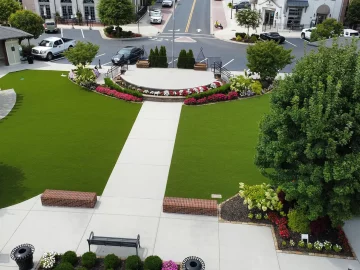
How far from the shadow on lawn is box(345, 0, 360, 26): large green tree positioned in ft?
147

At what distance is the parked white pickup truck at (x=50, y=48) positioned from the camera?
34250 millimetres

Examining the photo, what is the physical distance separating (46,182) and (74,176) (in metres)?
1.17

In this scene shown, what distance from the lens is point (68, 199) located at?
14.3 metres

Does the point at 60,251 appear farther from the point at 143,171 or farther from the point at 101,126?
the point at 101,126

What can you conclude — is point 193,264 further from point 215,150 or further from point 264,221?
point 215,150

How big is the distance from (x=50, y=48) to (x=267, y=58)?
19.8m

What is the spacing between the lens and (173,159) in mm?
17984

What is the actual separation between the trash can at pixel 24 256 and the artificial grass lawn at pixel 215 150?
5.83m

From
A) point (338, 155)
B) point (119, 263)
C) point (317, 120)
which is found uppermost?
point (317, 120)

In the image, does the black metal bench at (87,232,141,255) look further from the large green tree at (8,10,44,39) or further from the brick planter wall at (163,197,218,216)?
the large green tree at (8,10,44,39)

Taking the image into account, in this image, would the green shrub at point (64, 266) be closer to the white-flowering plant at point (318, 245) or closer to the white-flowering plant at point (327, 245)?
the white-flowering plant at point (318, 245)

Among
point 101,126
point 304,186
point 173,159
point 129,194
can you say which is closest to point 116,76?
point 101,126

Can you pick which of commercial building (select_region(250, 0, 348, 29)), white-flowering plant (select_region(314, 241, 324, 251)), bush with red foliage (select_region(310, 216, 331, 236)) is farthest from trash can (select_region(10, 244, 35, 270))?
commercial building (select_region(250, 0, 348, 29))

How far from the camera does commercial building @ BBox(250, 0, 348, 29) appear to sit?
48.3 meters
